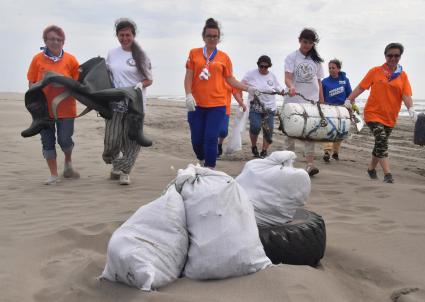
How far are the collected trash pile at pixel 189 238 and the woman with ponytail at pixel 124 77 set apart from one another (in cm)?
261

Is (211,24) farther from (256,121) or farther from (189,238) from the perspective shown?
(189,238)

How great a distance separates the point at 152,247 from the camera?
215 centimetres

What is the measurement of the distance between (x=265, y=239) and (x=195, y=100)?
8.83 ft

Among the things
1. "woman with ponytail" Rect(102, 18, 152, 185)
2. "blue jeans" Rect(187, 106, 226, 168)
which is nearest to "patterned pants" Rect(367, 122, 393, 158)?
"blue jeans" Rect(187, 106, 226, 168)

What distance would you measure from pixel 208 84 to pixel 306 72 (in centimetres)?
145

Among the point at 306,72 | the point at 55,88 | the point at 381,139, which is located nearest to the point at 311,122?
the point at 306,72

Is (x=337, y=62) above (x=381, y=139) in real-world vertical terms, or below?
above

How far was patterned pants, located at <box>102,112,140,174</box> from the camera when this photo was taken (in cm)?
491

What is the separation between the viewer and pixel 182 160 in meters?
7.18

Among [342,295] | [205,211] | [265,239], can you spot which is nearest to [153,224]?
[205,211]

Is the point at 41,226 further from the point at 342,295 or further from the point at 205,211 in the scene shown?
the point at 342,295

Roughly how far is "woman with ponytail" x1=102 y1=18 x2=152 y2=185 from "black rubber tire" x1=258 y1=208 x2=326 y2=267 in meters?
2.65

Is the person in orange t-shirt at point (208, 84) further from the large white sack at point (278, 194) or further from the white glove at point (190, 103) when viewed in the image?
the large white sack at point (278, 194)

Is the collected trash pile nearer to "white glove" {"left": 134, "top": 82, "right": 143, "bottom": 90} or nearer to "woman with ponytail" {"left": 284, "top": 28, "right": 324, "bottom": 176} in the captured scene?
"white glove" {"left": 134, "top": 82, "right": 143, "bottom": 90}
